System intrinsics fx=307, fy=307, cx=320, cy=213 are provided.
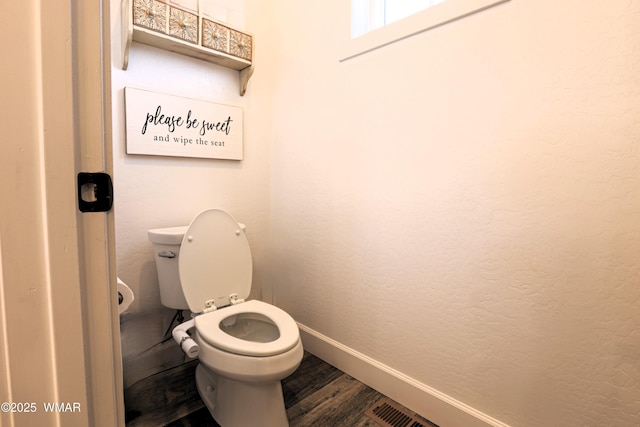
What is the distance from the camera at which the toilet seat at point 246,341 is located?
1.08 meters

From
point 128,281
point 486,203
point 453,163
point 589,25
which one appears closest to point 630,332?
point 486,203

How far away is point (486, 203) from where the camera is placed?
1.11m

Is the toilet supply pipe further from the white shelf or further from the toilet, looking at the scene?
the white shelf

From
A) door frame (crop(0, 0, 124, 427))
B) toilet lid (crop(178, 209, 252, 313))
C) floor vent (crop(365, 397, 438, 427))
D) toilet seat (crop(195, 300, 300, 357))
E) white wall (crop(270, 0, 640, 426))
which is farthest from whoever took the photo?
toilet lid (crop(178, 209, 252, 313))

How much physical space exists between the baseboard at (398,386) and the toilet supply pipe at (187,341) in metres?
0.71

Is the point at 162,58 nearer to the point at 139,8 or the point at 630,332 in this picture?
the point at 139,8

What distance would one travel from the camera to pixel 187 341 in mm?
1183

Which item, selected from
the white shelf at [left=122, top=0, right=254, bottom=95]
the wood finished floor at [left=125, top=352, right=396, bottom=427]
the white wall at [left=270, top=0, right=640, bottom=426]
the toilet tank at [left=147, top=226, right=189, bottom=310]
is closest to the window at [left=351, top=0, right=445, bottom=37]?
the white wall at [left=270, top=0, right=640, bottom=426]

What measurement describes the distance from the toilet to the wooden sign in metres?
0.40

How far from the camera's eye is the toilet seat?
1081 mm

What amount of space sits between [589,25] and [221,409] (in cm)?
183

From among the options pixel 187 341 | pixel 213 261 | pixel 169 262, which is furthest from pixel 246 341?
pixel 169 262

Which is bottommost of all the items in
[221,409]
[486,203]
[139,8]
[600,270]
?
[221,409]

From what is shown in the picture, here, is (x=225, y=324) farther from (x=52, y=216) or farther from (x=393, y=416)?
(x=52, y=216)
